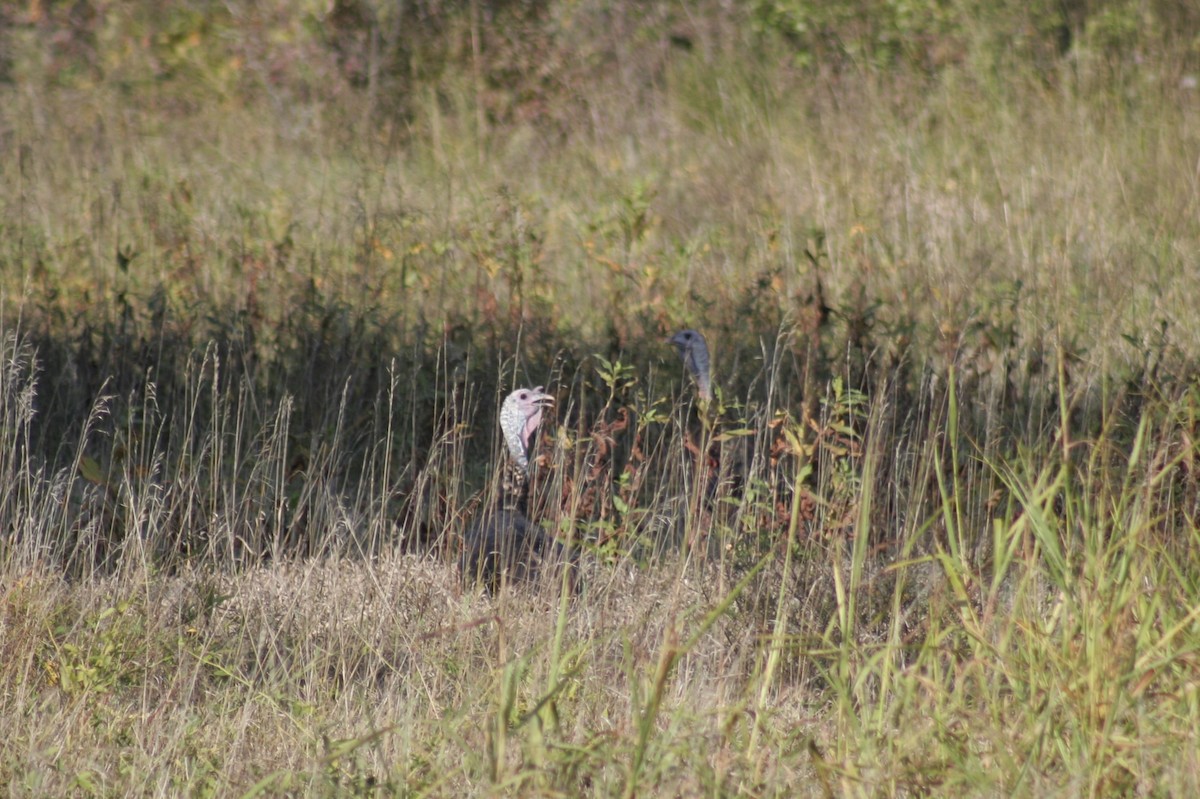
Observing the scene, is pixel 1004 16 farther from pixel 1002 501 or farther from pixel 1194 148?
pixel 1002 501

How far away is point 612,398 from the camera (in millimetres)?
4355

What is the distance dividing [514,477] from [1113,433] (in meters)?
2.03


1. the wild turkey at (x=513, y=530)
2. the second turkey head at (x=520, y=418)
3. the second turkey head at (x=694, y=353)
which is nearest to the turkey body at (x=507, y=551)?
the wild turkey at (x=513, y=530)

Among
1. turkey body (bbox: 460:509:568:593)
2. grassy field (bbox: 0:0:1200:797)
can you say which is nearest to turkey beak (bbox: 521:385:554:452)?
grassy field (bbox: 0:0:1200:797)

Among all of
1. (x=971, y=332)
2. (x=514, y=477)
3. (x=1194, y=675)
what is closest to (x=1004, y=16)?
(x=971, y=332)

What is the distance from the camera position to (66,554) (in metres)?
4.11

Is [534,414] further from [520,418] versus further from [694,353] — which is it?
[694,353]

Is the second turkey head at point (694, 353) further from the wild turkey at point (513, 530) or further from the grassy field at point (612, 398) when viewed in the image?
the wild turkey at point (513, 530)

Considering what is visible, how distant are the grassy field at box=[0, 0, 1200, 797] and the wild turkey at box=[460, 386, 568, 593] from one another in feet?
0.33

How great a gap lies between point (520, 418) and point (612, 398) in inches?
13.2

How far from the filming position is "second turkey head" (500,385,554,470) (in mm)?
4180

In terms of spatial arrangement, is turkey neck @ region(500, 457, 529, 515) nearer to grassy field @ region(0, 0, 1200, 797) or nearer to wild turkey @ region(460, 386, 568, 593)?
wild turkey @ region(460, 386, 568, 593)

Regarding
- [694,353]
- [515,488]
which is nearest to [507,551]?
[515,488]

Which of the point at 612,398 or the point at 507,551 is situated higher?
the point at 612,398
